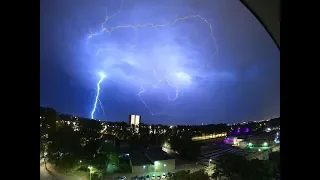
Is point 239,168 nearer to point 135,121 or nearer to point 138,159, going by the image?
point 138,159

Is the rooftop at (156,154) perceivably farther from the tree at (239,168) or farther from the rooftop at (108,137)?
the tree at (239,168)

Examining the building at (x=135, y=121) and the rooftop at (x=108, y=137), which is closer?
the rooftop at (x=108, y=137)

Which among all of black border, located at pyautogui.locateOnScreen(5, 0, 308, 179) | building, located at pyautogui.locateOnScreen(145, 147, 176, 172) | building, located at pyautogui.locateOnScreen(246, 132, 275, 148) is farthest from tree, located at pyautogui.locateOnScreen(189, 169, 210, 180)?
black border, located at pyautogui.locateOnScreen(5, 0, 308, 179)
